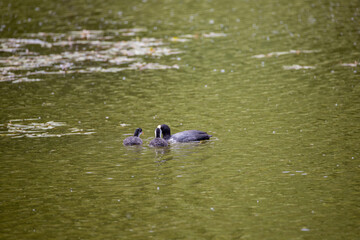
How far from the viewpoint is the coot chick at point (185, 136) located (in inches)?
671

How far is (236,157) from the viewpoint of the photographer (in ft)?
51.4

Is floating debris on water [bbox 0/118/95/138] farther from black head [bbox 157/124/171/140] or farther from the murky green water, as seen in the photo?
black head [bbox 157/124/171/140]

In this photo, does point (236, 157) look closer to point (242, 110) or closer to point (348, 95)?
point (242, 110)

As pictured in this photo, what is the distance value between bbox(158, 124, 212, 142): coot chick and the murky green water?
0.26 m

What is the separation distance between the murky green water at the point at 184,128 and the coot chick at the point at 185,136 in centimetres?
26

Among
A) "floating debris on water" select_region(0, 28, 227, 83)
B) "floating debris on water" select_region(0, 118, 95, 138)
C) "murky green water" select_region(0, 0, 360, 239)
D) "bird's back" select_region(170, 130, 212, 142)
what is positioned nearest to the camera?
"murky green water" select_region(0, 0, 360, 239)

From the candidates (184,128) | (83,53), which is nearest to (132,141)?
(184,128)

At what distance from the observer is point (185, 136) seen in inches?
678

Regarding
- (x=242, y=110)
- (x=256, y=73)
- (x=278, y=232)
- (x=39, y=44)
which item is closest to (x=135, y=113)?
(x=242, y=110)

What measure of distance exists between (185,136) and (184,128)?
161cm

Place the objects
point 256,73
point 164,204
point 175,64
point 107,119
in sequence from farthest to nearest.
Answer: point 175,64, point 256,73, point 107,119, point 164,204

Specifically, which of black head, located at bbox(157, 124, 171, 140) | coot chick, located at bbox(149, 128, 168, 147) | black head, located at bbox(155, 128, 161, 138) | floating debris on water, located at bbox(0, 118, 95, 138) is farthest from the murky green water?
black head, located at bbox(157, 124, 171, 140)

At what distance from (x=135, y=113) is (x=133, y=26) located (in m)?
19.2

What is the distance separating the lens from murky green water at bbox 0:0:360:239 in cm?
1195
